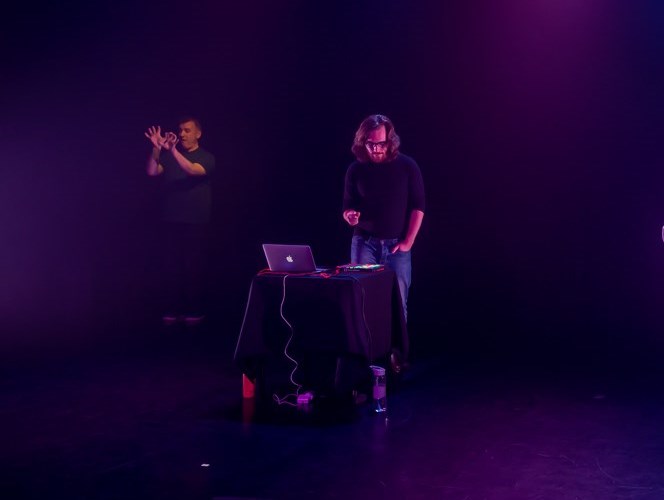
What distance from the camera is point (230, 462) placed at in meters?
3.16

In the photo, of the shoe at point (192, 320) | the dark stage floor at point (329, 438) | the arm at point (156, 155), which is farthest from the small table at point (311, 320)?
the arm at point (156, 155)

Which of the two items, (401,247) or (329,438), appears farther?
(401,247)

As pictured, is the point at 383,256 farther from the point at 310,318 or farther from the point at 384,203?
the point at 310,318

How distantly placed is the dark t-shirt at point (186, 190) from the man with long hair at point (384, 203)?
2169 millimetres

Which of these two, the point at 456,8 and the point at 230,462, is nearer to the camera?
the point at 230,462

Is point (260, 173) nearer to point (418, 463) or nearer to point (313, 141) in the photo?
point (313, 141)

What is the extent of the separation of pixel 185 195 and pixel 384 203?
97.3 inches

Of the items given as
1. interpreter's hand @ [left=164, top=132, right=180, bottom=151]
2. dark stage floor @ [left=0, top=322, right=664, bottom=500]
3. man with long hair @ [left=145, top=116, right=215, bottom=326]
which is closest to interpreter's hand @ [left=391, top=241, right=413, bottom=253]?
dark stage floor @ [left=0, top=322, right=664, bottom=500]

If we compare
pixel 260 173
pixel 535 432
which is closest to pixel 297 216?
pixel 260 173

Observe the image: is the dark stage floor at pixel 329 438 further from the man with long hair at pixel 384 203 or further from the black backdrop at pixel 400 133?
the black backdrop at pixel 400 133

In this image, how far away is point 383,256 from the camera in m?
4.77

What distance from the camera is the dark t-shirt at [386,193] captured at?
15.5 ft

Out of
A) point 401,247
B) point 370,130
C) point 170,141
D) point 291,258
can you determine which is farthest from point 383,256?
point 170,141

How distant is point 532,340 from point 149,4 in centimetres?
447
